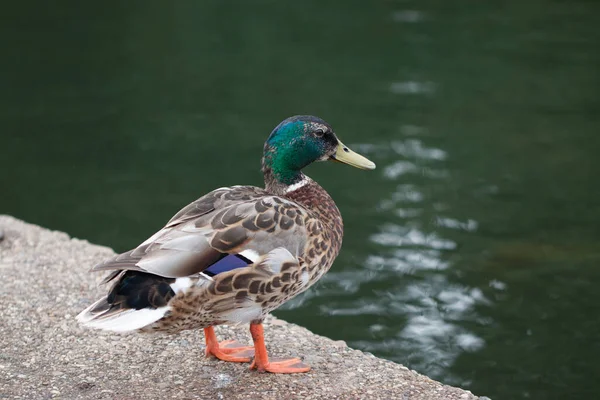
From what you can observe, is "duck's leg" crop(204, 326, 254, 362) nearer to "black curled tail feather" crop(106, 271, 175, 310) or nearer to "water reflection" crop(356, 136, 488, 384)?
"black curled tail feather" crop(106, 271, 175, 310)

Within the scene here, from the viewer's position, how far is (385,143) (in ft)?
34.6

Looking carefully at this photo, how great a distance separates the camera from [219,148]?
10.6 meters

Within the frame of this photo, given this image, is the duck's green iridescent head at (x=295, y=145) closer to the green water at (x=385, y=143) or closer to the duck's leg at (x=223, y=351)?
the duck's leg at (x=223, y=351)

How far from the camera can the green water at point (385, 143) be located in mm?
6703

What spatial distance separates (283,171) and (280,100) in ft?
25.3

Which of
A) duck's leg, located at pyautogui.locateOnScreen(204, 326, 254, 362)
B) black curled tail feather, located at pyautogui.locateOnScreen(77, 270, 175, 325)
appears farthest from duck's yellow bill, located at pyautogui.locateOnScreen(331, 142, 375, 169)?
black curled tail feather, located at pyautogui.locateOnScreen(77, 270, 175, 325)

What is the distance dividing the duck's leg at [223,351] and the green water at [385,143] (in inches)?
62.9

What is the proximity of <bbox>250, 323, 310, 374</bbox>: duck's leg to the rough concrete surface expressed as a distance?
0.12 ft

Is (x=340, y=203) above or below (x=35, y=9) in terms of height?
below

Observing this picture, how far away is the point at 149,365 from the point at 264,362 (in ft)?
2.04

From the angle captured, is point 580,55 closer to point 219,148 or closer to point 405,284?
point 219,148

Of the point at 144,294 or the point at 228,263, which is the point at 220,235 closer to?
the point at 228,263

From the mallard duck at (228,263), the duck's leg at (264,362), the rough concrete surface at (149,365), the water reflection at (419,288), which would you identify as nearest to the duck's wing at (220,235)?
the mallard duck at (228,263)

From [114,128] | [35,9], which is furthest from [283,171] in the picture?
[35,9]
